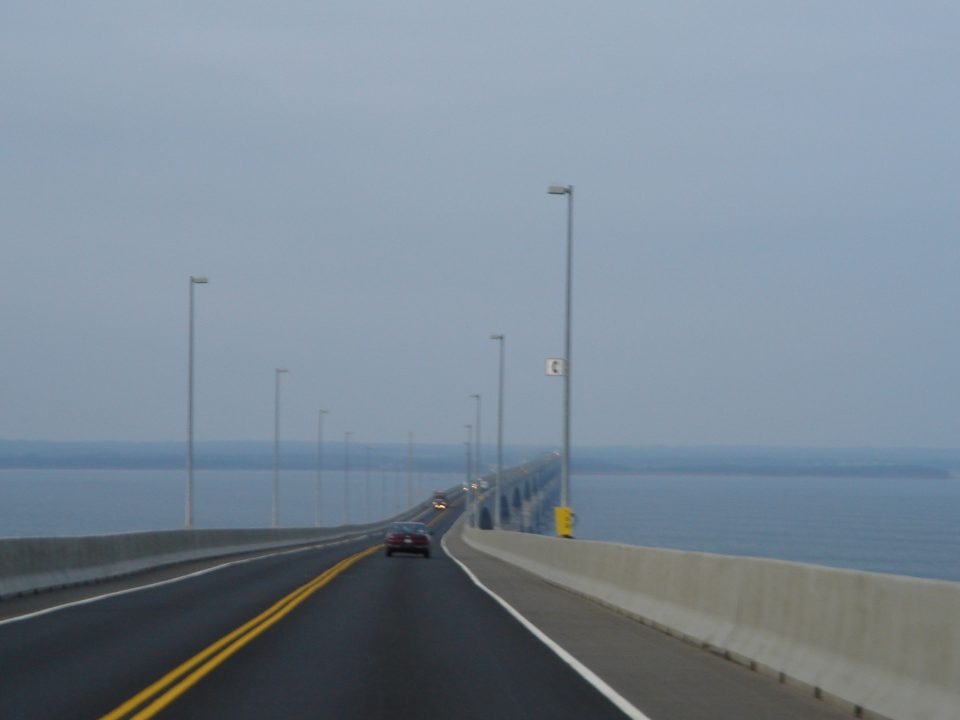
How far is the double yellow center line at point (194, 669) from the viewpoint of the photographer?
1035cm

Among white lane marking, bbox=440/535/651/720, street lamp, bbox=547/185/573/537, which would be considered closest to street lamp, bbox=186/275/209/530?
street lamp, bbox=547/185/573/537

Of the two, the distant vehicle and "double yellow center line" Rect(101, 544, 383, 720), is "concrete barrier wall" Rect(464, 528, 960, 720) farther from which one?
the distant vehicle

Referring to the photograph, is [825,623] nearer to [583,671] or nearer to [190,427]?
[583,671]

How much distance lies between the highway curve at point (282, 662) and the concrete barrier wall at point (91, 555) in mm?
1580

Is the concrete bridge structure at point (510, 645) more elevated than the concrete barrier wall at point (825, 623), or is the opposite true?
the concrete barrier wall at point (825, 623)

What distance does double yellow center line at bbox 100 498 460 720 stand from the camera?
1034 centimetres

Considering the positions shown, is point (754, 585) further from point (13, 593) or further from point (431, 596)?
point (13, 593)

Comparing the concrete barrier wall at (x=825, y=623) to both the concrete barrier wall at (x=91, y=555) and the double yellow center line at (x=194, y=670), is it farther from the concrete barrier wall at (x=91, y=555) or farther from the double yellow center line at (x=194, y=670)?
the concrete barrier wall at (x=91, y=555)

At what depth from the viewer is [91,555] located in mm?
27328

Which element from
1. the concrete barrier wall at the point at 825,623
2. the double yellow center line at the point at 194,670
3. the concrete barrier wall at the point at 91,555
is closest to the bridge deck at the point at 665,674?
the concrete barrier wall at the point at 825,623

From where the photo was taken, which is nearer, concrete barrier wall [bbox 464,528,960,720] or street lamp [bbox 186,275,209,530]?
concrete barrier wall [bbox 464,528,960,720]

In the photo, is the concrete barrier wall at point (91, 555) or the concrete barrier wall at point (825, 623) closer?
the concrete barrier wall at point (825, 623)

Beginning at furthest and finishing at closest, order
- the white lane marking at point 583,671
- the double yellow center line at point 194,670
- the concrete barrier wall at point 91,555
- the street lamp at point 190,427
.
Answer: the street lamp at point 190,427 < the concrete barrier wall at point 91,555 < the white lane marking at point 583,671 < the double yellow center line at point 194,670

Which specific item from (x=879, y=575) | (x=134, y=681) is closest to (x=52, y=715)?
(x=134, y=681)
